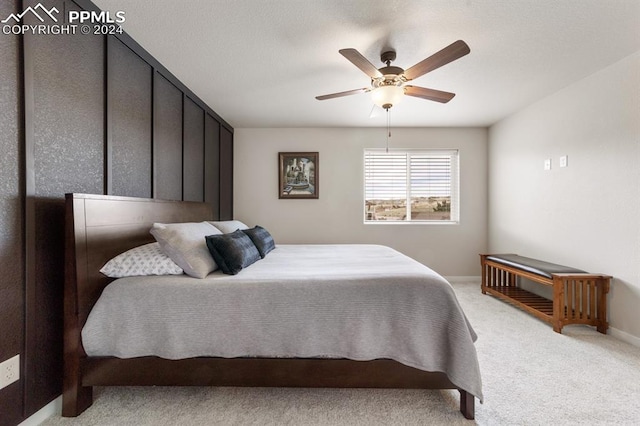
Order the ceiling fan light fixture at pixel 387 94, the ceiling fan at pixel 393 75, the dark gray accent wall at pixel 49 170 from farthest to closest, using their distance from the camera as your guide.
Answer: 1. the ceiling fan light fixture at pixel 387 94
2. the ceiling fan at pixel 393 75
3. the dark gray accent wall at pixel 49 170

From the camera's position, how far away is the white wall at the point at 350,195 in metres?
4.43

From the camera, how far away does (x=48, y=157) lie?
1487 millimetres

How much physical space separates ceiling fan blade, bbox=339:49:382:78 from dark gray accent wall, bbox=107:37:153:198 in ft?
5.30

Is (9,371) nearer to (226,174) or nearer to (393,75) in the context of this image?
(393,75)

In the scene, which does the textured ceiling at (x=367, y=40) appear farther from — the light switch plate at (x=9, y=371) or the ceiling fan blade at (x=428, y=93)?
the light switch plate at (x=9, y=371)

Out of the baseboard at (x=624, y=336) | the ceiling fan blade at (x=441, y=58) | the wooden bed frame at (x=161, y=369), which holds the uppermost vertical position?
the ceiling fan blade at (x=441, y=58)

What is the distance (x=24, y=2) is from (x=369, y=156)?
3.87 metres

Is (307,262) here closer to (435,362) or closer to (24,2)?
(435,362)

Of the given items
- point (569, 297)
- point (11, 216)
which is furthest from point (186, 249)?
point (569, 297)

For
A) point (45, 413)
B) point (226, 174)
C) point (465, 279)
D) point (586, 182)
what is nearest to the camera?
point (45, 413)

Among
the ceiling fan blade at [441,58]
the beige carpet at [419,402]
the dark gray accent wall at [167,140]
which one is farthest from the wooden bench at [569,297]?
the dark gray accent wall at [167,140]

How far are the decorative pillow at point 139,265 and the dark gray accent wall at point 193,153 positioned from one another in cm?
133

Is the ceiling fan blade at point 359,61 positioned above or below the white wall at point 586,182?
above

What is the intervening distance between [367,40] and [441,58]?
0.59 metres
